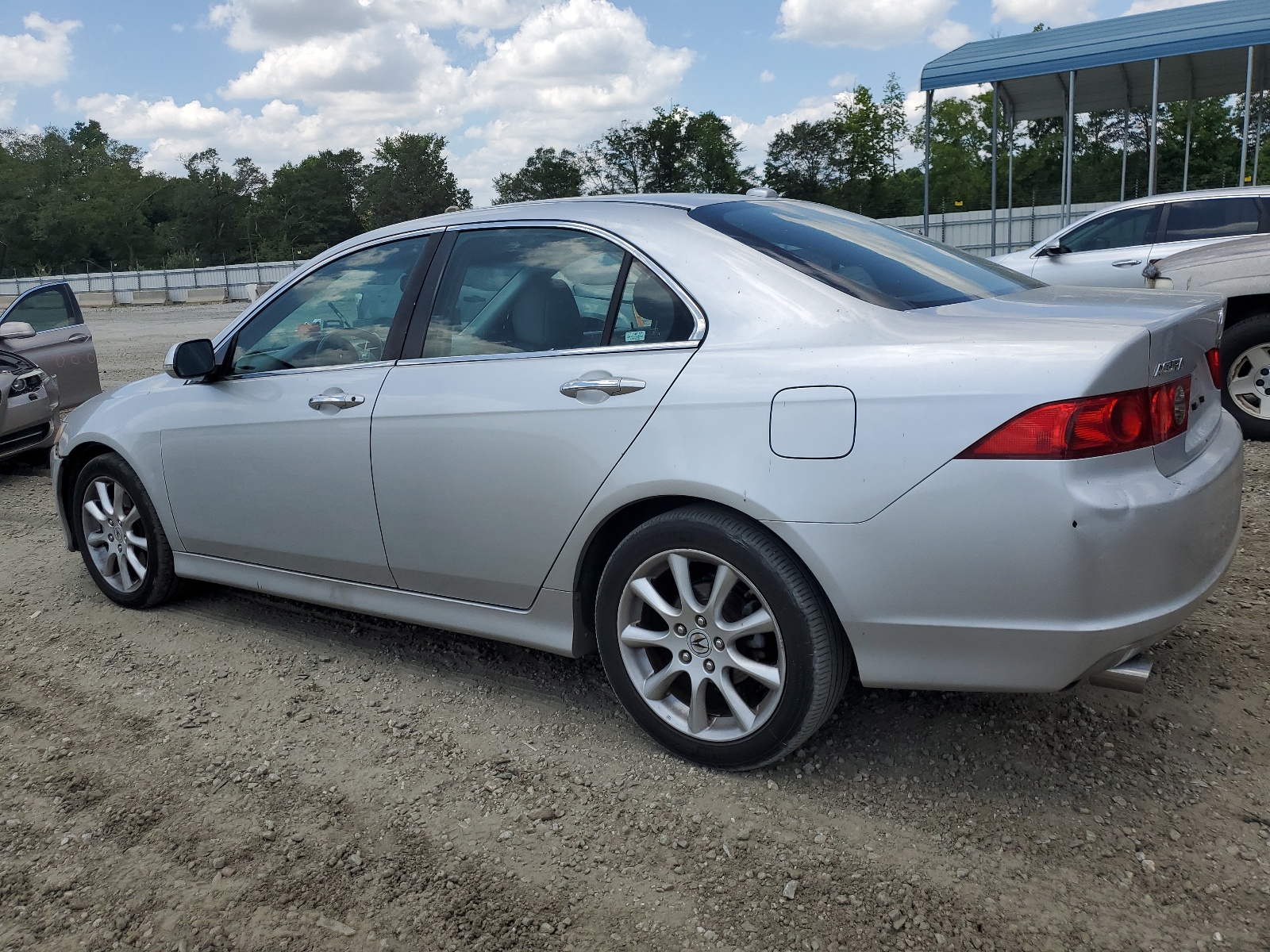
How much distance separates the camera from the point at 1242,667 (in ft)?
11.3

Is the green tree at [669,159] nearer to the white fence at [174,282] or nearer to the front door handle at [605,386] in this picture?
the white fence at [174,282]

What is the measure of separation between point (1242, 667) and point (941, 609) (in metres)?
1.61

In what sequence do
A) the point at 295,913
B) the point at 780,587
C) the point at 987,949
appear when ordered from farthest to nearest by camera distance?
1. the point at 780,587
2. the point at 295,913
3. the point at 987,949

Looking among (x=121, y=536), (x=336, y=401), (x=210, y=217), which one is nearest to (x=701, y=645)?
(x=336, y=401)

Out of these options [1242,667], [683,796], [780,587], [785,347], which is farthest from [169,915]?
[1242,667]

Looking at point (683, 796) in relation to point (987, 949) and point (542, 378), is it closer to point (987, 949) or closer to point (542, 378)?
point (987, 949)

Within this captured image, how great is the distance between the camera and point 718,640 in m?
2.85

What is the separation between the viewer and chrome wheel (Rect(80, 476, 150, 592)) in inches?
179

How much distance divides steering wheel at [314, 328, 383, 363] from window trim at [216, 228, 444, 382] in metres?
0.02

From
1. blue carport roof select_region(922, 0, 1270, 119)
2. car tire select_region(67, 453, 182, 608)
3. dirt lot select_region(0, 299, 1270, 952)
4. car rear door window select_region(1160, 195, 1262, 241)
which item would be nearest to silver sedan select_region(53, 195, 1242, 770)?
dirt lot select_region(0, 299, 1270, 952)

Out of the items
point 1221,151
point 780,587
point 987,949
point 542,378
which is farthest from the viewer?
point 1221,151

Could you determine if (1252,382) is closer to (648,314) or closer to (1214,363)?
(1214,363)

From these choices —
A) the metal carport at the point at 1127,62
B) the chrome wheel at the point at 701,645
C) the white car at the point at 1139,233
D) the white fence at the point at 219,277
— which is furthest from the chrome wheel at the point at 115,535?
the white fence at the point at 219,277

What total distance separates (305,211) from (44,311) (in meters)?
80.0
